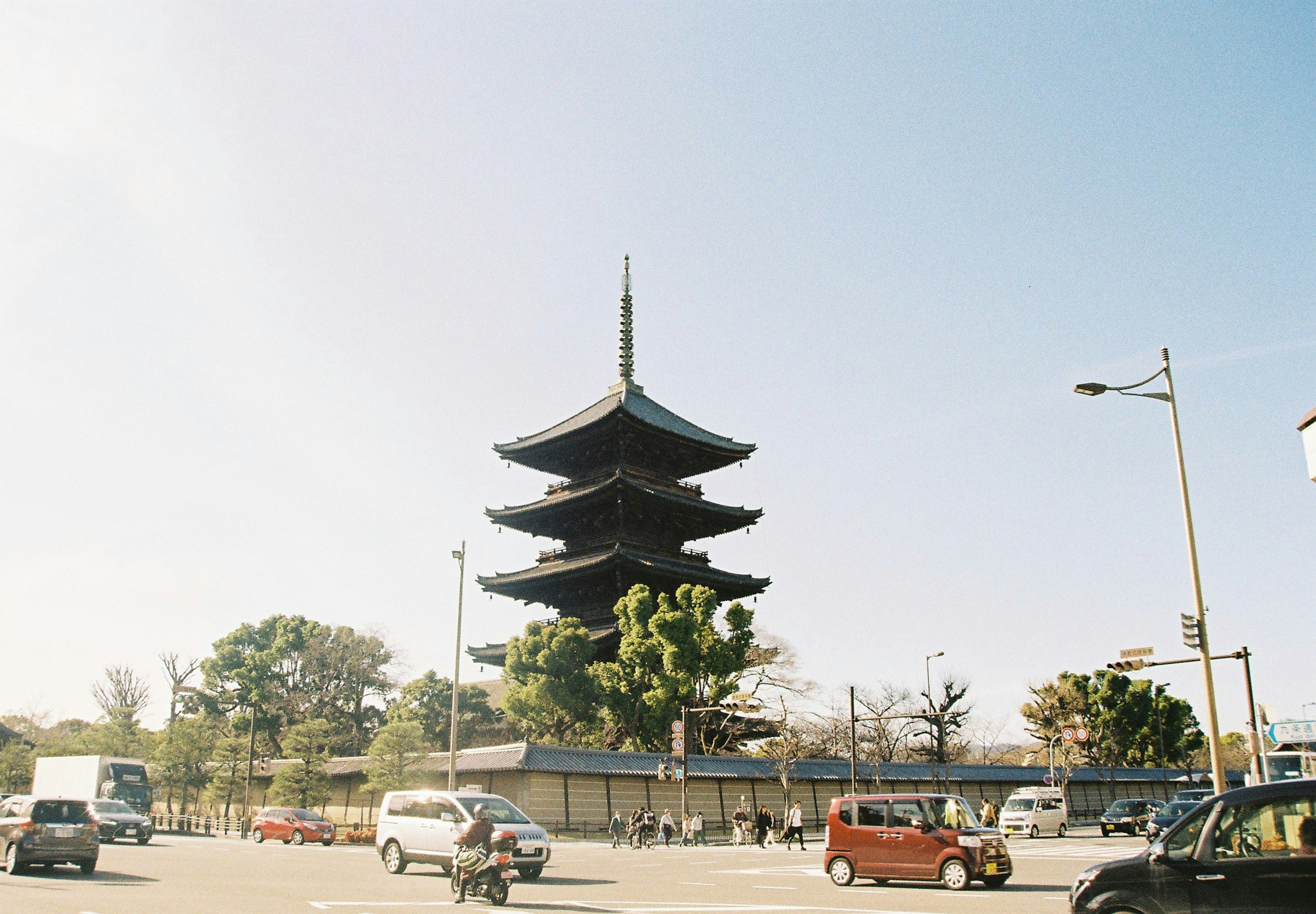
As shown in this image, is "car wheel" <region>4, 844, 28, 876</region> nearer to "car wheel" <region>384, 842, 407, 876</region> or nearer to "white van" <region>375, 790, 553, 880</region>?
"white van" <region>375, 790, 553, 880</region>

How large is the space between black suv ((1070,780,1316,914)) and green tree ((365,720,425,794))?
33.0 meters

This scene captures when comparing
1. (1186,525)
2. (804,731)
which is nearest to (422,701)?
(804,731)

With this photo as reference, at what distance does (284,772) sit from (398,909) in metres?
32.0

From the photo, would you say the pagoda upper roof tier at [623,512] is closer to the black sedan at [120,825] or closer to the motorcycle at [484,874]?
the black sedan at [120,825]

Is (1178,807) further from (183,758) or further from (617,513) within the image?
(183,758)

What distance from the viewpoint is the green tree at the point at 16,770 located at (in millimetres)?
63125

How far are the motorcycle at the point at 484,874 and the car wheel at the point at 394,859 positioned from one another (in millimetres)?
6430

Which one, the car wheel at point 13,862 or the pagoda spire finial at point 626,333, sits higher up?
the pagoda spire finial at point 626,333

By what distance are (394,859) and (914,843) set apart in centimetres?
1076

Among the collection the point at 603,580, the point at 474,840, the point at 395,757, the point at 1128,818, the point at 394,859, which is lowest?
the point at 1128,818

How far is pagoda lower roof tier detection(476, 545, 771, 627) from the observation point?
49719 mm

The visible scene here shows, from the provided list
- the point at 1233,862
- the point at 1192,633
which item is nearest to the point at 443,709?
the point at 1192,633

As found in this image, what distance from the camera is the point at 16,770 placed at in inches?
2515

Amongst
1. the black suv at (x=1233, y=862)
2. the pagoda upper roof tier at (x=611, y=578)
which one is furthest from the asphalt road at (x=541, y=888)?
the pagoda upper roof tier at (x=611, y=578)
